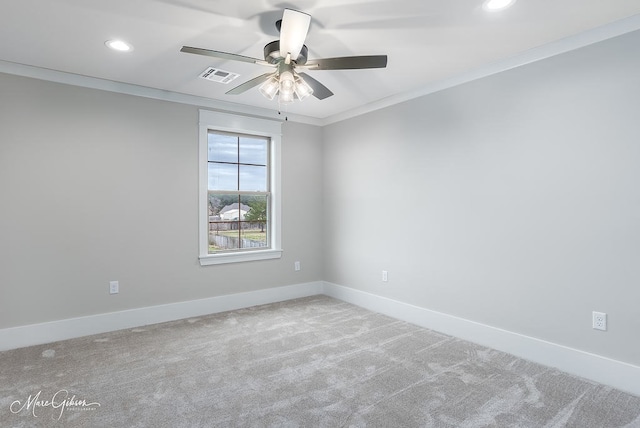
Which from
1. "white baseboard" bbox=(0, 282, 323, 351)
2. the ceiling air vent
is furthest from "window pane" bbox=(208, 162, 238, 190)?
"white baseboard" bbox=(0, 282, 323, 351)

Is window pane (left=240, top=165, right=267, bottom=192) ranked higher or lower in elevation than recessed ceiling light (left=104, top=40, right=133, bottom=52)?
lower

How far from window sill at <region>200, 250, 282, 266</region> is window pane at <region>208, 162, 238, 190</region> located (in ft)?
2.68

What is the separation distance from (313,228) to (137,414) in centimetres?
319

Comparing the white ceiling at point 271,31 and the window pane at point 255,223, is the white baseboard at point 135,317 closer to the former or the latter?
the window pane at point 255,223

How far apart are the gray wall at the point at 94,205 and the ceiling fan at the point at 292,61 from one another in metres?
1.61

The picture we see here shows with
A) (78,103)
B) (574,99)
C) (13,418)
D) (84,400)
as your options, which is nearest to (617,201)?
(574,99)

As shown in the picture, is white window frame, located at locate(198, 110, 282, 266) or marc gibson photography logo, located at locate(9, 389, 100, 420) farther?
white window frame, located at locate(198, 110, 282, 266)

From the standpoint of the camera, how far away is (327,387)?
7.92 feet

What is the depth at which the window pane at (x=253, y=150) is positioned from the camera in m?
4.47

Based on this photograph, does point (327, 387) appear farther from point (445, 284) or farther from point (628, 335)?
point (628, 335)

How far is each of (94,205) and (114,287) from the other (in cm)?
84

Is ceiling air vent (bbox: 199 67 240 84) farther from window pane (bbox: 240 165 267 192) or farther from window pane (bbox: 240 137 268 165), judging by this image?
window pane (bbox: 240 165 267 192)

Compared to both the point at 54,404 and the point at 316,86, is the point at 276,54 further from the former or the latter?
the point at 54,404

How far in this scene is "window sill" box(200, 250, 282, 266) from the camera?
13.4 ft
